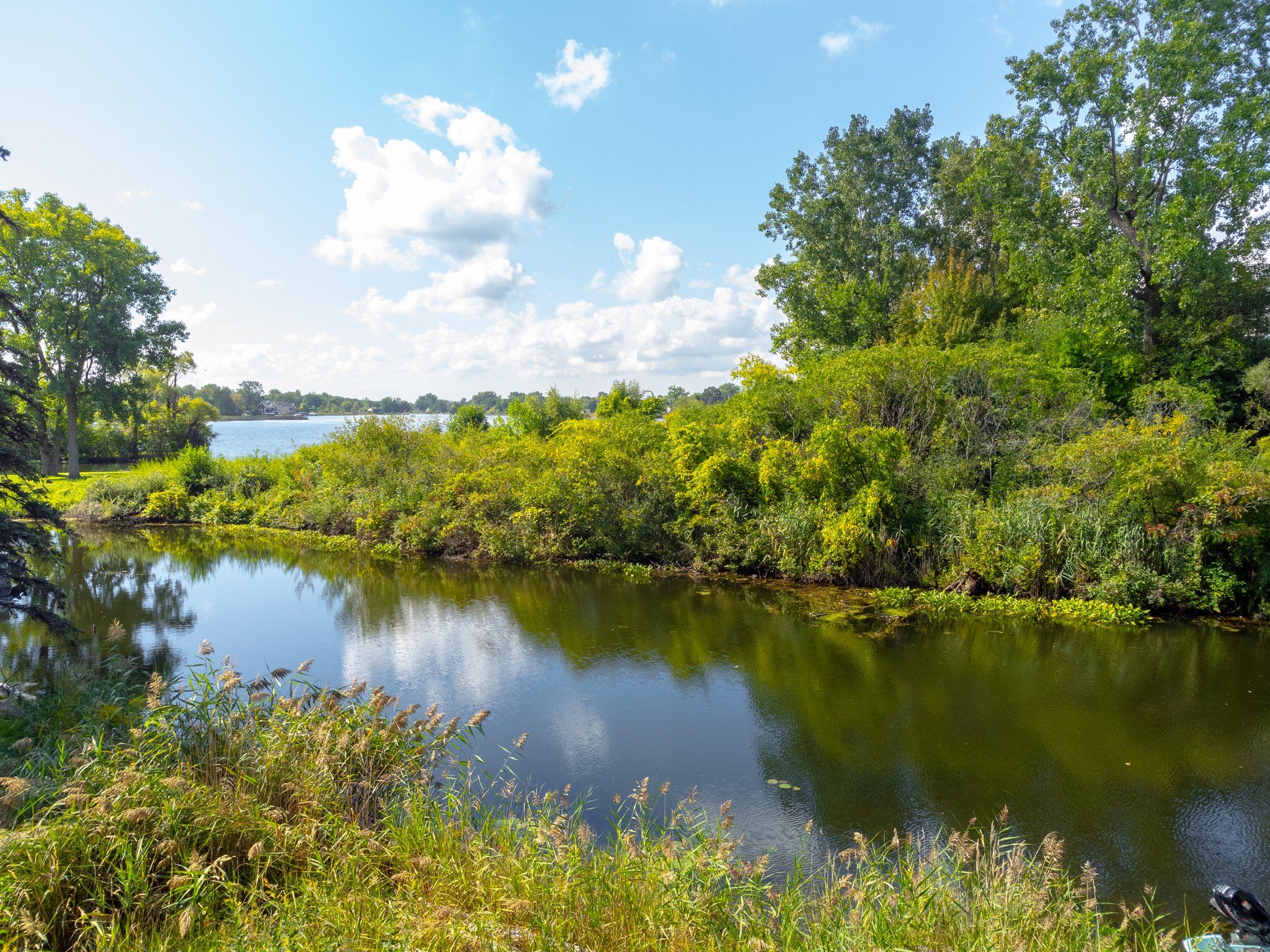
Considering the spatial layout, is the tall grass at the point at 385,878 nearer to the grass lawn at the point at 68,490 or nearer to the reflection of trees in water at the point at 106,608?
the reflection of trees in water at the point at 106,608

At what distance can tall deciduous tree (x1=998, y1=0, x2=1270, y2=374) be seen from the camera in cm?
1673

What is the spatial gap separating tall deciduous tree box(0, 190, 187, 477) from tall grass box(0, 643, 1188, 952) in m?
32.2

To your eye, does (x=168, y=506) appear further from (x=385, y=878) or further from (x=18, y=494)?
(x=385, y=878)

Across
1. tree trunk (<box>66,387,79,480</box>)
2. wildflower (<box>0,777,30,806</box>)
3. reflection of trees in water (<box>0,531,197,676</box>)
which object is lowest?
reflection of trees in water (<box>0,531,197,676</box>)

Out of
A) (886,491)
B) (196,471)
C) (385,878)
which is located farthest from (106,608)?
(886,491)

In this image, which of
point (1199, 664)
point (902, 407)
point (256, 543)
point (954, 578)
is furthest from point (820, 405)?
point (256, 543)

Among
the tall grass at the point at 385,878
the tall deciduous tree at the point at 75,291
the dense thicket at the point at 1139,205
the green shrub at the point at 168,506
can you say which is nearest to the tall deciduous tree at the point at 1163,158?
the dense thicket at the point at 1139,205

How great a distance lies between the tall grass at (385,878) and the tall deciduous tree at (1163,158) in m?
17.8

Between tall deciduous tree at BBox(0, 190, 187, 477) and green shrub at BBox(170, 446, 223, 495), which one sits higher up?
tall deciduous tree at BBox(0, 190, 187, 477)

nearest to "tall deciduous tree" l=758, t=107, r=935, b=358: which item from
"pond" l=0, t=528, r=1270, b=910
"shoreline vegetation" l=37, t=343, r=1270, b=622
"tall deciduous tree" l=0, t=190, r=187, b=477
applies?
"shoreline vegetation" l=37, t=343, r=1270, b=622

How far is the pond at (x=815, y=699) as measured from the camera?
5.96 m

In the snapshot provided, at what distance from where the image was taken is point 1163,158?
17.6 metres

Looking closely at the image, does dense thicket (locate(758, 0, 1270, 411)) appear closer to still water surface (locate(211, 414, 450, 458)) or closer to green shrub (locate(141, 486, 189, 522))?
still water surface (locate(211, 414, 450, 458))

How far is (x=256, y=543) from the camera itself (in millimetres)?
20250
